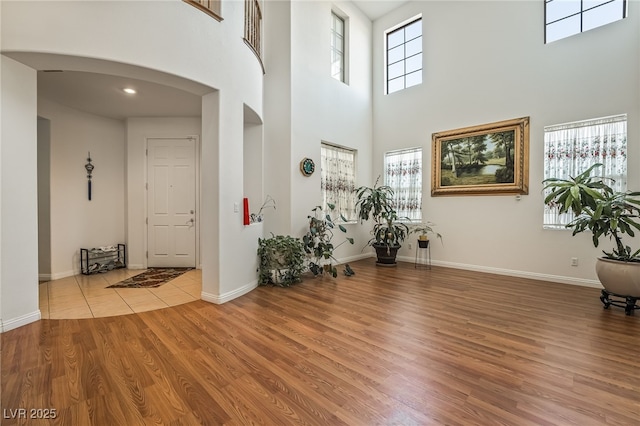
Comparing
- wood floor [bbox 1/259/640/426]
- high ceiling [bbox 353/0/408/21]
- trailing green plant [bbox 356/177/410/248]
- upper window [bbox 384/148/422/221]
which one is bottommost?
wood floor [bbox 1/259/640/426]

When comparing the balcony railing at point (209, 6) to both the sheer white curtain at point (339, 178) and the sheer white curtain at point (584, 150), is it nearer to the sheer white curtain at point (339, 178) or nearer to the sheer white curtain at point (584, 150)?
the sheer white curtain at point (339, 178)

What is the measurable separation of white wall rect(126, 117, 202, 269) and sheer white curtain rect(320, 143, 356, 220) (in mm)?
2538

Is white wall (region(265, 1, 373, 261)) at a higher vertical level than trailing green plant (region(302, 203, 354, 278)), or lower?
higher

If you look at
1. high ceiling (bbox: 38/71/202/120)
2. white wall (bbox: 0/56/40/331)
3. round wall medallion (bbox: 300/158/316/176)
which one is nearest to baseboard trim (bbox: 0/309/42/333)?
white wall (bbox: 0/56/40/331)

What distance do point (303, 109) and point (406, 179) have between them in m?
2.71

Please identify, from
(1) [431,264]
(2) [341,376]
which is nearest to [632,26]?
(1) [431,264]

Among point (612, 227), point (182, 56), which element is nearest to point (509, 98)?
point (612, 227)

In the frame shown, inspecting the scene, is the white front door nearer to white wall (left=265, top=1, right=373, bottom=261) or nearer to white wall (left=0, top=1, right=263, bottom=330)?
white wall (left=265, top=1, right=373, bottom=261)

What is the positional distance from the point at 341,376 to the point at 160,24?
3.70 m

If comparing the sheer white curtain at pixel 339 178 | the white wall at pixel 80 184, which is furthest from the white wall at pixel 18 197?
the sheer white curtain at pixel 339 178

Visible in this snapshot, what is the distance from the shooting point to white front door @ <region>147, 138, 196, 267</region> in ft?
17.2

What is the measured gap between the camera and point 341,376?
194cm

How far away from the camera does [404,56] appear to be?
6.29 m

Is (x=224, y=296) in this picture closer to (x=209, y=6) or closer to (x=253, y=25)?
(x=209, y=6)
